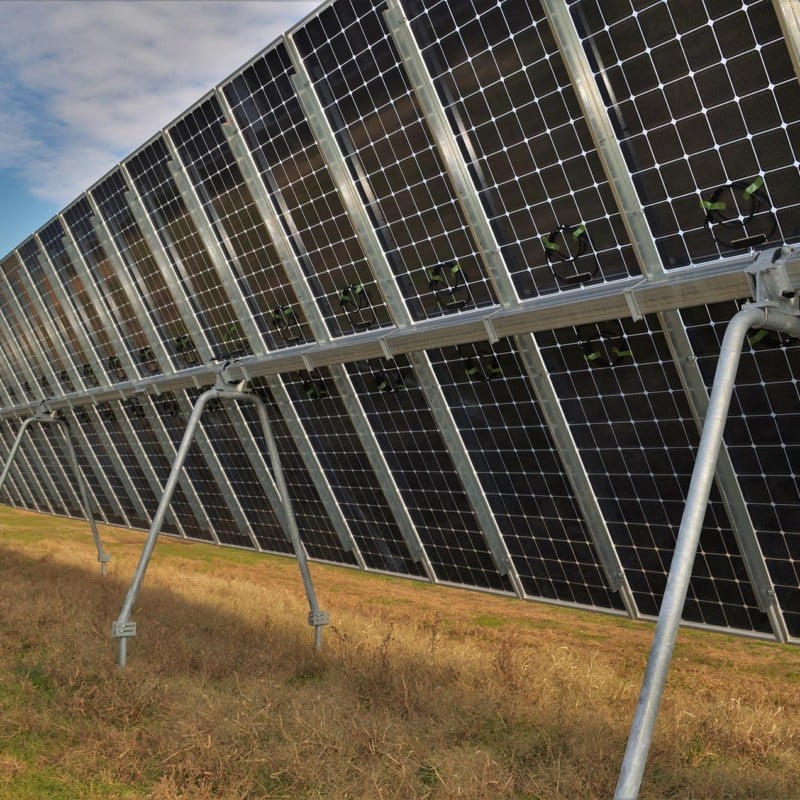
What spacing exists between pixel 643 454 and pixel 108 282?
1879 centimetres

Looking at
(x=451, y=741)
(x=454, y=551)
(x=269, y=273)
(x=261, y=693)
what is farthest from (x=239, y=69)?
(x=451, y=741)

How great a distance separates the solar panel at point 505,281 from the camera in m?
12.1

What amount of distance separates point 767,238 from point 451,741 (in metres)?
8.65

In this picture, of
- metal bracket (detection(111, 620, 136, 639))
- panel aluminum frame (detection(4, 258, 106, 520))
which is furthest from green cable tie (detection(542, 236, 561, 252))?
panel aluminum frame (detection(4, 258, 106, 520))

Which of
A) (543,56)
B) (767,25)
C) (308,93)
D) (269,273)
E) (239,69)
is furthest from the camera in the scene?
(269,273)

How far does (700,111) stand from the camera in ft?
39.2

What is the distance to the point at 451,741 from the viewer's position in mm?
12328

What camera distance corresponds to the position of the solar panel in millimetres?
12133

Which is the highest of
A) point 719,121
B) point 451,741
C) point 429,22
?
point 429,22

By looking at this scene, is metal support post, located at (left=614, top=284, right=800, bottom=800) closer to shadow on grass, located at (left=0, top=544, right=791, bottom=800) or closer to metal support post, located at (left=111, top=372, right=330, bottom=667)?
shadow on grass, located at (left=0, top=544, right=791, bottom=800)

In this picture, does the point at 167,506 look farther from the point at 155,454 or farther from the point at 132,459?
the point at 132,459

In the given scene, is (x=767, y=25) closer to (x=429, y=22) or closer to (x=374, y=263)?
(x=429, y=22)

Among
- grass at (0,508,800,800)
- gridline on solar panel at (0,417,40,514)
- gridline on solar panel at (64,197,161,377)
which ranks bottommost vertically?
grass at (0,508,800,800)

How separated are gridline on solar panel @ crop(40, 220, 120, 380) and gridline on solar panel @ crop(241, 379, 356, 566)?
780 centimetres
